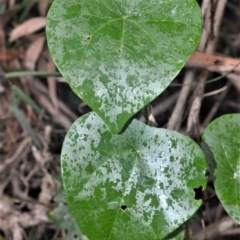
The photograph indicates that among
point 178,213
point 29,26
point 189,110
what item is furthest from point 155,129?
point 29,26

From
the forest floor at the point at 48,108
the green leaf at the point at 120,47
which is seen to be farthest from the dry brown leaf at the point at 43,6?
the green leaf at the point at 120,47

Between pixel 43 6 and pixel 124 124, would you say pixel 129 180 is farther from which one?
pixel 43 6

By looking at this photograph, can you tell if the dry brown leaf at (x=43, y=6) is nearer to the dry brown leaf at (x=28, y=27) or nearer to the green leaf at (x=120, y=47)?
the dry brown leaf at (x=28, y=27)

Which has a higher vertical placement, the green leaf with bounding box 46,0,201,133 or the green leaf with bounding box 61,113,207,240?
the green leaf with bounding box 46,0,201,133

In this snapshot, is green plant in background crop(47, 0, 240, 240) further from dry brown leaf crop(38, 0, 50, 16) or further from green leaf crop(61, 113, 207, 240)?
dry brown leaf crop(38, 0, 50, 16)

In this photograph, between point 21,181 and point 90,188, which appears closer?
point 90,188

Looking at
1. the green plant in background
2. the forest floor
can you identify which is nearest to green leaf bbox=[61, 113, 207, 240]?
the green plant in background

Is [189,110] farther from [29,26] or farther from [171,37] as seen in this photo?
[29,26]
